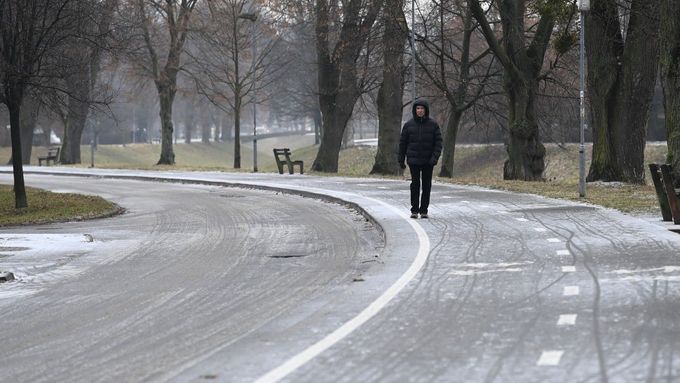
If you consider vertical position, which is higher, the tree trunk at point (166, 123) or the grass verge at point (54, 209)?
the tree trunk at point (166, 123)

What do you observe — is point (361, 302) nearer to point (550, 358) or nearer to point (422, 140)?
point (550, 358)

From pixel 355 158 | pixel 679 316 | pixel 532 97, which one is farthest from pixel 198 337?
pixel 355 158

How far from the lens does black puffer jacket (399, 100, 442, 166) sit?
55.4 feet

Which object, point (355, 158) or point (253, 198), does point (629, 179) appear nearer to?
point (253, 198)

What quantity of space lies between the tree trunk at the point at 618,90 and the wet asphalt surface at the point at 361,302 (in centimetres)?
1061

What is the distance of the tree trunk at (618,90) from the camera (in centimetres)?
2789

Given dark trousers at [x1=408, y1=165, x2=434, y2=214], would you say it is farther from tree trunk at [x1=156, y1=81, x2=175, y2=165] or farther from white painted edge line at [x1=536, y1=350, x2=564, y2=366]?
tree trunk at [x1=156, y1=81, x2=175, y2=165]

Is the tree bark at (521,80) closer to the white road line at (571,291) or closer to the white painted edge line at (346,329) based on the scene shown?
the white painted edge line at (346,329)

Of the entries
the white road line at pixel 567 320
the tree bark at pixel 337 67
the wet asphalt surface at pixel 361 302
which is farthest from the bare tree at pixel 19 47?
the white road line at pixel 567 320

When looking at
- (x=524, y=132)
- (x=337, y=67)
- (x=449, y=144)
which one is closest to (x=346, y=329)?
(x=524, y=132)

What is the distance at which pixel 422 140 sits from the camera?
16906 millimetres

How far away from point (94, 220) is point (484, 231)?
918 centimetres

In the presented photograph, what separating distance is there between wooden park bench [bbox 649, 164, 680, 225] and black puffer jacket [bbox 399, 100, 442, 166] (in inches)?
130

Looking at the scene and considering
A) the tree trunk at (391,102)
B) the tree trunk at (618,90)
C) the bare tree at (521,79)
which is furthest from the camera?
the tree trunk at (391,102)
